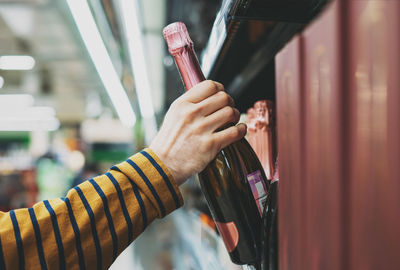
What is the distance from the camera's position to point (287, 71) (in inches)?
15.5

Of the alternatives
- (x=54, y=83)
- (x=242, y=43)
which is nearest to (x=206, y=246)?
(x=242, y=43)

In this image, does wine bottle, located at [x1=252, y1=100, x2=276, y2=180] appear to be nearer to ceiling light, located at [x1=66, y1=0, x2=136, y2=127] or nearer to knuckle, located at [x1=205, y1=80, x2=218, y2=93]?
knuckle, located at [x1=205, y1=80, x2=218, y2=93]

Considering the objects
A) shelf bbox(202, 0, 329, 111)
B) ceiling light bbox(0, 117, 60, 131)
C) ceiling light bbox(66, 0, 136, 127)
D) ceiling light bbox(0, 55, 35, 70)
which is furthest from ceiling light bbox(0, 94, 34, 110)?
shelf bbox(202, 0, 329, 111)

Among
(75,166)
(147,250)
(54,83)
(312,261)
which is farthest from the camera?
(75,166)

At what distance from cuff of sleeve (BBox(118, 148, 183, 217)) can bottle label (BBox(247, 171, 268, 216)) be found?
0.15 metres

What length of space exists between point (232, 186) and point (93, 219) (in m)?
0.30

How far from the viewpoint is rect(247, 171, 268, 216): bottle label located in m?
0.63

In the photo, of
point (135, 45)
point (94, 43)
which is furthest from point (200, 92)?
point (135, 45)

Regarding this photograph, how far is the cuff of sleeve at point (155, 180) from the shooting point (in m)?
0.54

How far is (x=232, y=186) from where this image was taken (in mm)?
745

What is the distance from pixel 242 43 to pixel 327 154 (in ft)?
2.59

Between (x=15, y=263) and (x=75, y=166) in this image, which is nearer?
(x=15, y=263)

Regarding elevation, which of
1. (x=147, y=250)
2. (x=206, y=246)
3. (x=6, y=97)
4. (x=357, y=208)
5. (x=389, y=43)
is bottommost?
(x=147, y=250)

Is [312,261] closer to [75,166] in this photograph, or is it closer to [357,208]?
[357,208]
